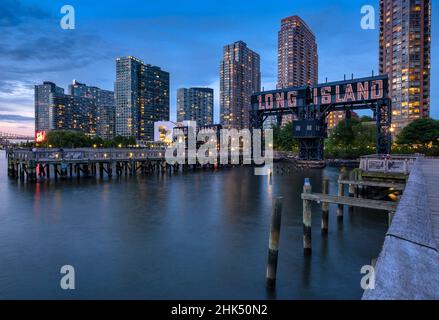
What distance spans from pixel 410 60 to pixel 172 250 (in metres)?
165

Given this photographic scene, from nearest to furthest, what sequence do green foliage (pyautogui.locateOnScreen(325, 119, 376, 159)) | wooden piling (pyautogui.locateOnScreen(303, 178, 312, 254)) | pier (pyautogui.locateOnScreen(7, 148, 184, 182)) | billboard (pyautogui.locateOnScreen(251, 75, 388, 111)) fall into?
wooden piling (pyautogui.locateOnScreen(303, 178, 312, 254))
pier (pyautogui.locateOnScreen(7, 148, 184, 182))
billboard (pyautogui.locateOnScreen(251, 75, 388, 111))
green foliage (pyautogui.locateOnScreen(325, 119, 376, 159))

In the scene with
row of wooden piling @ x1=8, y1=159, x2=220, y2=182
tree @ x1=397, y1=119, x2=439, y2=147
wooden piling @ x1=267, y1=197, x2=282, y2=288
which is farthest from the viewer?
tree @ x1=397, y1=119, x2=439, y2=147

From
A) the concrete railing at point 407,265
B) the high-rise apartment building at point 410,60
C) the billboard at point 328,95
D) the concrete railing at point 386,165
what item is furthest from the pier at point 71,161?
the high-rise apartment building at point 410,60

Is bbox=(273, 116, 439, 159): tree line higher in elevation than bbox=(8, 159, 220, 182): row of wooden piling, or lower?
higher

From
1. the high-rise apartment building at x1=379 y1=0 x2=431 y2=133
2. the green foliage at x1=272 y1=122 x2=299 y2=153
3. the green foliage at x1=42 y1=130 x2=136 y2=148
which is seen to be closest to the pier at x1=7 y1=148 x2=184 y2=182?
the green foliage at x1=272 y1=122 x2=299 y2=153

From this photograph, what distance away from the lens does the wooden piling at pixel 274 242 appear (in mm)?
11844

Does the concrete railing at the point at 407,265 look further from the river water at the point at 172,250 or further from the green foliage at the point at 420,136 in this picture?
the green foliage at the point at 420,136

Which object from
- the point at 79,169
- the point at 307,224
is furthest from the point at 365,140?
the point at 307,224

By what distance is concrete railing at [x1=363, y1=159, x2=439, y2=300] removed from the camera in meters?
4.04

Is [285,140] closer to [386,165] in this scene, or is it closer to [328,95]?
[328,95]

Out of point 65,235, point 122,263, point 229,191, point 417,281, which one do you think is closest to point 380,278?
point 417,281

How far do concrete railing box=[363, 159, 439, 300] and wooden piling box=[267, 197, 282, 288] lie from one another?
5669mm

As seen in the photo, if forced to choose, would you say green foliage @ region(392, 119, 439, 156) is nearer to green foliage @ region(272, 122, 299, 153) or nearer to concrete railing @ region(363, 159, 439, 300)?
green foliage @ region(272, 122, 299, 153)

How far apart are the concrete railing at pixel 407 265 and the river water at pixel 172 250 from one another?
6.80 meters
